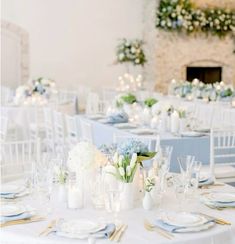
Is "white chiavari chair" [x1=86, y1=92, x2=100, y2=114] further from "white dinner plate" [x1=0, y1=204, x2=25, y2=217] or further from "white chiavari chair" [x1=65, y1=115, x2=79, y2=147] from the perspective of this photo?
"white dinner plate" [x1=0, y1=204, x2=25, y2=217]

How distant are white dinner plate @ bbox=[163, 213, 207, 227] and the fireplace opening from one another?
33.4 ft

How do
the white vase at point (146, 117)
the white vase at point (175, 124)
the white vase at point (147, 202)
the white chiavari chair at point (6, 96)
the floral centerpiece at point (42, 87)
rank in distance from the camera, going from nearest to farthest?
the white vase at point (147, 202) < the white vase at point (175, 124) < the white vase at point (146, 117) < the floral centerpiece at point (42, 87) < the white chiavari chair at point (6, 96)

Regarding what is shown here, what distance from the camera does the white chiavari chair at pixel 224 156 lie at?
5349 mm

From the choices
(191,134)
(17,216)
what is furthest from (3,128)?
(17,216)

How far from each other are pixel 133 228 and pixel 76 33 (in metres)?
9.60

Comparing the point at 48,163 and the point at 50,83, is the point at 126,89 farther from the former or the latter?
the point at 48,163

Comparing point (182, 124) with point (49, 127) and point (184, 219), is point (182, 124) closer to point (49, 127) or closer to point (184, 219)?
point (49, 127)

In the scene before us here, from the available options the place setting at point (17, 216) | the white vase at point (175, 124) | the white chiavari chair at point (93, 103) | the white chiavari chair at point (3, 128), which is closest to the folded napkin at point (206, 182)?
the place setting at point (17, 216)

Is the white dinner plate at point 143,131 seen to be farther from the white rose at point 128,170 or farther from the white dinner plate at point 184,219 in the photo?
the white dinner plate at point 184,219

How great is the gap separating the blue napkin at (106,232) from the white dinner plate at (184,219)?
0.91 feet

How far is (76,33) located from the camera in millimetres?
11969

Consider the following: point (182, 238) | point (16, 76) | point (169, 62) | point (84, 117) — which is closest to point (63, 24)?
point (16, 76)

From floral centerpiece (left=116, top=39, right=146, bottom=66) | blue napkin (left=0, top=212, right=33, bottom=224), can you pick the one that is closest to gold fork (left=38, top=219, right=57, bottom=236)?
blue napkin (left=0, top=212, right=33, bottom=224)

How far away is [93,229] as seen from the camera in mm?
2639
